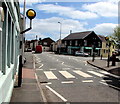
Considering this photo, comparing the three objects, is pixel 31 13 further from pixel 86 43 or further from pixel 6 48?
pixel 86 43

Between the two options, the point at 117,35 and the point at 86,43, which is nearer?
the point at 117,35

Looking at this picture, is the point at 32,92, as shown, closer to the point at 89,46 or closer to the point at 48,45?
the point at 89,46

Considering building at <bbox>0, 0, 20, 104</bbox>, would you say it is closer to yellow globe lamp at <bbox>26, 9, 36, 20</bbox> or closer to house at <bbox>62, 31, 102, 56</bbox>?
yellow globe lamp at <bbox>26, 9, 36, 20</bbox>

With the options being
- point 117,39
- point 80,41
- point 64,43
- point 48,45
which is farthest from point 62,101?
point 48,45

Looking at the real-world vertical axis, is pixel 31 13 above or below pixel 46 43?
below

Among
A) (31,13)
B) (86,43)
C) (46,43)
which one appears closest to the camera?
(31,13)

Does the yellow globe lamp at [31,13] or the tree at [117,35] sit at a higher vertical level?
the tree at [117,35]

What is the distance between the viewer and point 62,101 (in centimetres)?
720

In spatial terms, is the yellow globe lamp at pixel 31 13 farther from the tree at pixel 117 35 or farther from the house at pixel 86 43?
the house at pixel 86 43

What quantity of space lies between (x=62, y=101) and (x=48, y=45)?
91051 mm

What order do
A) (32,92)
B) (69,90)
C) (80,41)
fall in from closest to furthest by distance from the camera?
(32,92) → (69,90) → (80,41)

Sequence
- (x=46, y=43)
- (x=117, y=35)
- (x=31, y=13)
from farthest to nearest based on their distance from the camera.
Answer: (x=46, y=43) < (x=117, y=35) < (x=31, y=13)

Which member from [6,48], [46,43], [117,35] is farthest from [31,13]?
[46,43]

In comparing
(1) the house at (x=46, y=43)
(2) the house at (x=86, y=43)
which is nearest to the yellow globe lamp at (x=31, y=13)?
(2) the house at (x=86, y=43)
